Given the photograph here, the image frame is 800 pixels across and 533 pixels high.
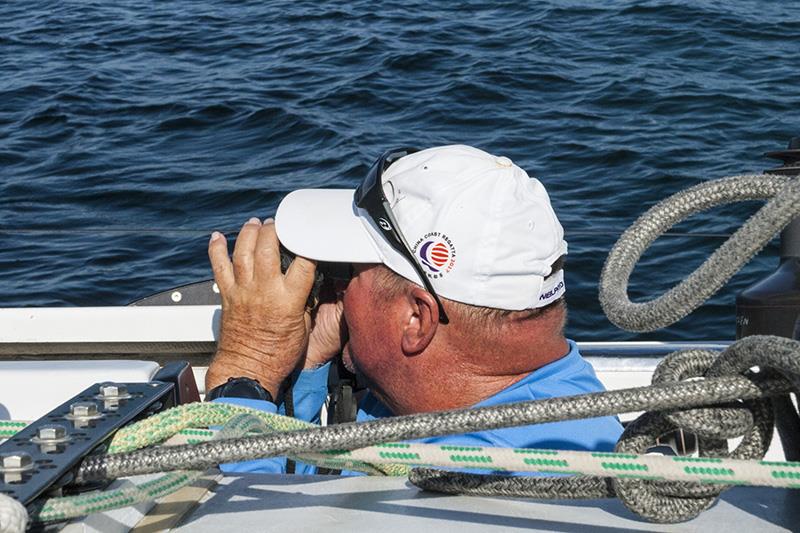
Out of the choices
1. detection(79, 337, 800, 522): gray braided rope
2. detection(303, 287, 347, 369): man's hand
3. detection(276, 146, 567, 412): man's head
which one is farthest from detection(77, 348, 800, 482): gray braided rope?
detection(303, 287, 347, 369): man's hand

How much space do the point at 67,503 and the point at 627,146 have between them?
6227 millimetres

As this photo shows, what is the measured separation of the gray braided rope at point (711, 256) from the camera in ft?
3.70

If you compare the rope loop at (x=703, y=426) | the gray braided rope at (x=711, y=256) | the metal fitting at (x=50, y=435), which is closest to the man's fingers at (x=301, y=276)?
the gray braided rope at (x=711, y=256)

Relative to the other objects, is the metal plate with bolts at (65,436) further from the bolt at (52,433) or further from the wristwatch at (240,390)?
the wristwatch at (240,390)

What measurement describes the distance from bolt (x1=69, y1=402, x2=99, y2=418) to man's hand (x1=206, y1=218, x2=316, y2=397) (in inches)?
31.8

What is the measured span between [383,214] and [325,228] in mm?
167

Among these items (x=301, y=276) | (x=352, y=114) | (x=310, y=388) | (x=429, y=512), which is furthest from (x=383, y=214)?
(x=352, y=114)

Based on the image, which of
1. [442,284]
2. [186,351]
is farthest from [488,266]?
[186,351]

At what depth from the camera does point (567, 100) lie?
7.93 meters

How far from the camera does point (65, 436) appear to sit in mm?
1180

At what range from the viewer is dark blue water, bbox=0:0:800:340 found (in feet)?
18.2

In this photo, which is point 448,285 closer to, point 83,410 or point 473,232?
point 473,232

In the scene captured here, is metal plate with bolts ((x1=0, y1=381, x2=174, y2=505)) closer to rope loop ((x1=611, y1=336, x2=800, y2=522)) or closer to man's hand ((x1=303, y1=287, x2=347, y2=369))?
rope loop ((x1=611, y1=336, x2=800, y2=522))

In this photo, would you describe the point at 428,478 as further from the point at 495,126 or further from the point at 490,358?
the point at 495,126
